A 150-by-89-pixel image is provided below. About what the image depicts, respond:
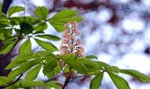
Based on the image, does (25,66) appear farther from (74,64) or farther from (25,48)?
(25,48)

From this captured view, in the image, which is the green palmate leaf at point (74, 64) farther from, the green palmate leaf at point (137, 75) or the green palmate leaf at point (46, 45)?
the green palmate leaf at point (46, 45)

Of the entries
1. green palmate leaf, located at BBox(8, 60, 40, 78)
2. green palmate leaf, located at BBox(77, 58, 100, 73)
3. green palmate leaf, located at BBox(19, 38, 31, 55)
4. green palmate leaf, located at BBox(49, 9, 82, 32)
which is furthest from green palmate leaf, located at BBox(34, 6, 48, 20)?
green palmate leaf, located at BBox(77, 58, 100, 73)

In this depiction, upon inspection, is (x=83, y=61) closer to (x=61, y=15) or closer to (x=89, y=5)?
(x=61, y=15)

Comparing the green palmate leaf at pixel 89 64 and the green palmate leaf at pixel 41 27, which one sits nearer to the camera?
the green palmate leaf at pixel 89 64

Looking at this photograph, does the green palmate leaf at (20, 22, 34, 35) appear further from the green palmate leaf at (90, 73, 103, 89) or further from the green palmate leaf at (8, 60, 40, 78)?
the green palmate leaf at (90, 73, 103, 89)

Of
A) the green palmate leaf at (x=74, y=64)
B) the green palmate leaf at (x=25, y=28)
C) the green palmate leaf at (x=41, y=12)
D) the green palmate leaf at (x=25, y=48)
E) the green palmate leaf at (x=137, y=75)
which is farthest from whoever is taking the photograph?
the green palmate leaf at (x=25, y=48)

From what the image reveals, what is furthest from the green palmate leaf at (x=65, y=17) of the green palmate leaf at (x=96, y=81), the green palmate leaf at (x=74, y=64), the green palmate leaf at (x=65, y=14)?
the green palmate leaf at (x=74, y=64)

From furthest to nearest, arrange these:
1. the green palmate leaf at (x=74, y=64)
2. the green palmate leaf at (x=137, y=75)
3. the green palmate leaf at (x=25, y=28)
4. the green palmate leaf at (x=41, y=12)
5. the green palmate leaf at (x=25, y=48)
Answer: the green palmate leaf at (x=25, y=48) → the green palmate leaf at (x=41, y=12) → the green palmate leaf at (x=25, y=28) → the green palmate leaf at (x=137, y=75) → the green palmate leaf at (x=74, y=64)

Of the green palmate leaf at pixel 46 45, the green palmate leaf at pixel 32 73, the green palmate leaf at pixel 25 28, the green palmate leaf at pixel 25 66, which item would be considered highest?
the green palmate leaf at pixel 25 28
